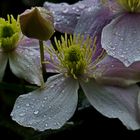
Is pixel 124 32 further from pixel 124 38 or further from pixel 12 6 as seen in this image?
pixel 12 6

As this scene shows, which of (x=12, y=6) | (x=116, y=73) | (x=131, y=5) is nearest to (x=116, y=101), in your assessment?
(x=116, y=73)

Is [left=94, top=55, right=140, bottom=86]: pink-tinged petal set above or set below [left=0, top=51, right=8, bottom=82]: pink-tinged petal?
below

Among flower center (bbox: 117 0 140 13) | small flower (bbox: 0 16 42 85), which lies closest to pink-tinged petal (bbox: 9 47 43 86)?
small flower (bbox: 0 16 42 85)

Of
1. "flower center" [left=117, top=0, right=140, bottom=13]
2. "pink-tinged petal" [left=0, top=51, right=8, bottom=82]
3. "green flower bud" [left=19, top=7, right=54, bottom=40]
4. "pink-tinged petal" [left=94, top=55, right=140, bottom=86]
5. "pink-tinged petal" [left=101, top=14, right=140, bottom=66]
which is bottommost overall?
"pink-tinged petal" [left=94, top=55, right=140, bottom=86]

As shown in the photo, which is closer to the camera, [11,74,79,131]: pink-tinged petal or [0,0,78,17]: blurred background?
[11,74,79,131]: pink-tinged petal

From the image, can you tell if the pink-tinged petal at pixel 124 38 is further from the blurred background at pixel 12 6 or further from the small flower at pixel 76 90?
the blurred background at pixel 12 6

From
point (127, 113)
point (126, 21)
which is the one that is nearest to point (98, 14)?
point (126, 21)

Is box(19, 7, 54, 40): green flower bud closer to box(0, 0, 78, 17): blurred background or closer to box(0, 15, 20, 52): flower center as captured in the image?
box(0, 15, 20, 52): flower center
